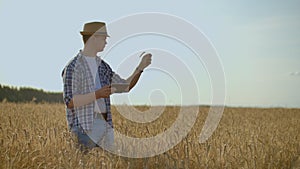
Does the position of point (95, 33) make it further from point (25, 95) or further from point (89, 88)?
point (25, 95)

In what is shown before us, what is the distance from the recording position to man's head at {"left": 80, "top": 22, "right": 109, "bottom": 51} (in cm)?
466

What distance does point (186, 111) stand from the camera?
9.68 m

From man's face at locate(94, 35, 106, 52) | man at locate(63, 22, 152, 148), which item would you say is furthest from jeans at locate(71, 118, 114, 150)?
man's face at locate(94, 35, 106, 52)

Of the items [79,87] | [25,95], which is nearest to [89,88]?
[79,87]

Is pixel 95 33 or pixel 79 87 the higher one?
pixel 95 33

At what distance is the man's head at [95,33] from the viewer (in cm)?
466

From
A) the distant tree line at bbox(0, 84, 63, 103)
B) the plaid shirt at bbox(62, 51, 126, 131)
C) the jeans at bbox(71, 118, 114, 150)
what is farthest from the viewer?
the distant tree line at bbox(0, 84, 63, 103)

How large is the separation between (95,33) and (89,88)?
633mm

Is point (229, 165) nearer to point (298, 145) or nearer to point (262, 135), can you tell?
point (298, 145)

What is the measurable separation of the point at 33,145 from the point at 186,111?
5520 millimetres

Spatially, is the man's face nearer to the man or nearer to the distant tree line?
the man

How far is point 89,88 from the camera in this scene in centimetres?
479

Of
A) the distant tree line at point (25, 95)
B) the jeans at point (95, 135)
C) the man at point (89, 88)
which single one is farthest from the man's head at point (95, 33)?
the distant tree line at point (25, 95)

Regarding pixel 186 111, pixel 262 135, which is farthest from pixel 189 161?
pixel 186 111
